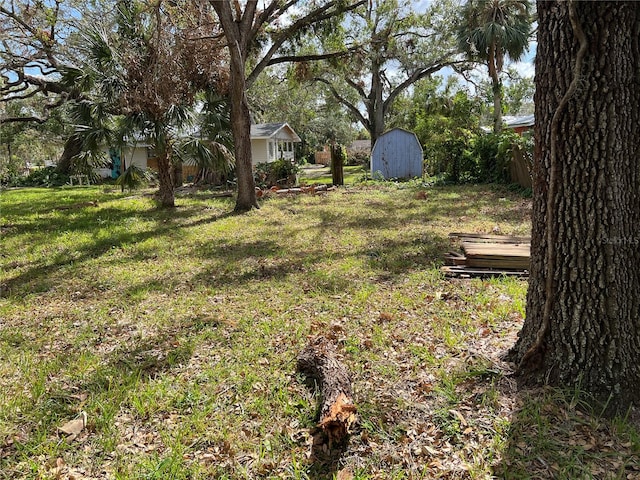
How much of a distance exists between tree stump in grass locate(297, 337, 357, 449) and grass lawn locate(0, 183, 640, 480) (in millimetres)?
96

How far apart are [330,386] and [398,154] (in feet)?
51.6

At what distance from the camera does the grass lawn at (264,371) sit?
6.97ft

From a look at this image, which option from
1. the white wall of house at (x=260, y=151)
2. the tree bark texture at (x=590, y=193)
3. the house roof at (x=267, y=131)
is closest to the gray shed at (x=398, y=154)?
the house roof at (x=267, y=131)

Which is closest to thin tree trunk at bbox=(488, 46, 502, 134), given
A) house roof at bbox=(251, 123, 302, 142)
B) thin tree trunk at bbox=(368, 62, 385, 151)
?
thin tree trunk at bbox=(368, 62, 385, 151)

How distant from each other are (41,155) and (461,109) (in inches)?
2118

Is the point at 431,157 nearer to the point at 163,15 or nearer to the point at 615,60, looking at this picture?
the point at 163,15

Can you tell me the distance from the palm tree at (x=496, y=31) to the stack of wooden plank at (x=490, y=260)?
13.2 m

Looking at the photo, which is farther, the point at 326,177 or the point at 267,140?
the point at 267,140

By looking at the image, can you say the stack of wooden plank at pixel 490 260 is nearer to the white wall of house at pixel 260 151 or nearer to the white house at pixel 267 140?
the white house at pixel 267 140

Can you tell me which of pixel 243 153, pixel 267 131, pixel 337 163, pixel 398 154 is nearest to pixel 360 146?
pixel 267 131

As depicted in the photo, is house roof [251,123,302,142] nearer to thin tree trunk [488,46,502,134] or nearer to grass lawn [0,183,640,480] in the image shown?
thin tree trunk [488,46,502,134]

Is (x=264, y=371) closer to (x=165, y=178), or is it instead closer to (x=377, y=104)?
(x=165, y=178)

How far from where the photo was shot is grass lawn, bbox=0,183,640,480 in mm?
2123

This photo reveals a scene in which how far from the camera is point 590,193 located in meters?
2.20
